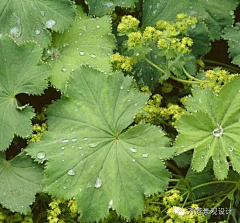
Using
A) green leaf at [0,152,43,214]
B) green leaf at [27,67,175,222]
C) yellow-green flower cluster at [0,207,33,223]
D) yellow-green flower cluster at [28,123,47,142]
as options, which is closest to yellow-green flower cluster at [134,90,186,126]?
green leaf at [27,67,175,222]

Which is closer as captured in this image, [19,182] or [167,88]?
[19,182]

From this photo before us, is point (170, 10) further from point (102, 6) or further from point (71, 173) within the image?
point (71, 173)

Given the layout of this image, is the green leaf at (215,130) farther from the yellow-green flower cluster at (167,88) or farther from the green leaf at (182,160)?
the yellow-green flower cluster at (167,88)

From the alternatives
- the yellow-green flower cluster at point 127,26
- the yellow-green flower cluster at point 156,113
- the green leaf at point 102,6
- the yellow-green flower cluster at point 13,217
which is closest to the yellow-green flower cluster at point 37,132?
the yellow-green flower cluster at point 13,217

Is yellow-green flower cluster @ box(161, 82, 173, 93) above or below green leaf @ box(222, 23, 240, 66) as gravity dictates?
below

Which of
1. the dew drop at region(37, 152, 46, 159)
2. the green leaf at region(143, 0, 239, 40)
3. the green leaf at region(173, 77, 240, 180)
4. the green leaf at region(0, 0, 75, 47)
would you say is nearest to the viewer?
the green leaf at region(173, 77, 240, 180)

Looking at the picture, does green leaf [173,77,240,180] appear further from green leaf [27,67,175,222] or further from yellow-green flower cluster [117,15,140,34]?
yellow-green flower cluster [117,15,140,34]

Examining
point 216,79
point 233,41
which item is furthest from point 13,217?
point 233,41
